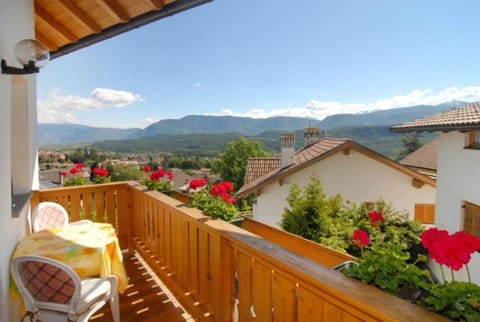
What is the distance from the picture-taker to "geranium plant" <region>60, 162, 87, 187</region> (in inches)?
156

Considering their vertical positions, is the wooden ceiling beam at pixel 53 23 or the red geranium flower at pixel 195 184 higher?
the wooden ceiling beam at pixel 53 23

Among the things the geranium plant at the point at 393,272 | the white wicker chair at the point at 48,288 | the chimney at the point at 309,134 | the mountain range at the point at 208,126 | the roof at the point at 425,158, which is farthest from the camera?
the mountain range at the point at 208,126

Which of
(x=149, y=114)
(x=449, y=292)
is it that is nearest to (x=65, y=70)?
(x=449, y=292)

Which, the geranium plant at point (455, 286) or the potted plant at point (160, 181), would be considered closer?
the geranium plant at point (455, 286)

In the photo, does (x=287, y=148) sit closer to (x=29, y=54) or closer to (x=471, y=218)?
(x=471, y=218)

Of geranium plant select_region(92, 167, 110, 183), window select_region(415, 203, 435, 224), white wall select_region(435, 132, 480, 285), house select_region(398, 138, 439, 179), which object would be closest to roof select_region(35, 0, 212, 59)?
geranium plant select_region(92, 167, 110, 183)

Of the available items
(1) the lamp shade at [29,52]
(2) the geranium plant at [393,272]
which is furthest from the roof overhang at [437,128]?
(1) the lamp shade at [29,52]

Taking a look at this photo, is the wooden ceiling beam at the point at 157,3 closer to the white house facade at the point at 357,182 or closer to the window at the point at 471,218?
the window at the point at 471,218

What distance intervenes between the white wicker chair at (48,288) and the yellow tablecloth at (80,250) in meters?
→ 0.24

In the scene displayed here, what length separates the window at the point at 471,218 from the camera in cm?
541

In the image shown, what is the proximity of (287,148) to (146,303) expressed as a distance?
28.4 feet

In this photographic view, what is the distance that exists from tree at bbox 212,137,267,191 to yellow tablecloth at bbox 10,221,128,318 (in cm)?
2241

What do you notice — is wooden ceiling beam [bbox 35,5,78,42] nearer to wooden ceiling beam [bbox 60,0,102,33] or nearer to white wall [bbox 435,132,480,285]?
wooden ceiling beam [bbox 60,0,102,33]

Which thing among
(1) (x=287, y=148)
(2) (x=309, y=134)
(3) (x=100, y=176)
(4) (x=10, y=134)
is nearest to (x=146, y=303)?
(4) (x=10, y=134)
